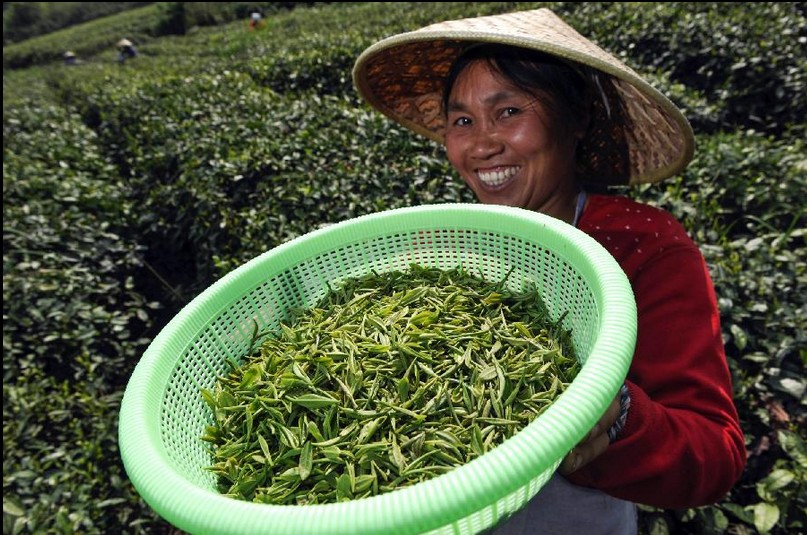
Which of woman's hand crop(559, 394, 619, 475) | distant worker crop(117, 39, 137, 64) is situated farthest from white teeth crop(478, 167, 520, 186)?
distant worker crop(117, 39, 137, 64)

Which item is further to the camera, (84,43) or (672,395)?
(84,43)

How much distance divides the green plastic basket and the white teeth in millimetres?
274

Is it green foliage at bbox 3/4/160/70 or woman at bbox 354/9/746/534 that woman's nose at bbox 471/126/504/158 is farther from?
green foliage at bbox 3/4/160/70

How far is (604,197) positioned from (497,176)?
1.20ft

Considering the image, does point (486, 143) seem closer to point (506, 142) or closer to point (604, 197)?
point (506, 142)

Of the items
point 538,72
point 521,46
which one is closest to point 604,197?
point 538,72

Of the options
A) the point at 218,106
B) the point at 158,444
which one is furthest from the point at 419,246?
the point at 218,106

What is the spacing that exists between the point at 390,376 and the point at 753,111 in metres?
4.65

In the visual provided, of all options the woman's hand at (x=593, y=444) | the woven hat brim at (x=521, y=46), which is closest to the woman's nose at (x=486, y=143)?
the woven hat brim at (x=521, y=46)

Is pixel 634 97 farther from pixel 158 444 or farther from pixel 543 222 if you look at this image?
pixel 158 444

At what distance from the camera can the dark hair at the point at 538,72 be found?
154 cm

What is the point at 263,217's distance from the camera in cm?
311

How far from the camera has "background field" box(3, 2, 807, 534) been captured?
2.06 m

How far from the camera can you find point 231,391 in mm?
1230
